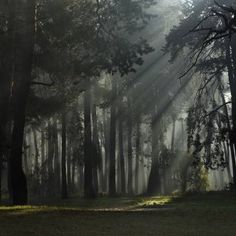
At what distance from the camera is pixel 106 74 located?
35.0 m

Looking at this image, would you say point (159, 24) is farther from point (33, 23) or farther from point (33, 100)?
point (33, 23)

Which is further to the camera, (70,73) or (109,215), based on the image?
(70,73)

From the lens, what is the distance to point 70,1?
24812 mm

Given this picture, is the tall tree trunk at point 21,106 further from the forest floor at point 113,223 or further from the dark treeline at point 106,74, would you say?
the forest floor at point 113,223

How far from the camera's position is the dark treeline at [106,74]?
21.0 metres

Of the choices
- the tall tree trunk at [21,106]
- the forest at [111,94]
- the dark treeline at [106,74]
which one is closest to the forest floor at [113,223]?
the forest at [111,94]

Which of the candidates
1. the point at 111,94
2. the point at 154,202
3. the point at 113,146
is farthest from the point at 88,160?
the point at 154,202

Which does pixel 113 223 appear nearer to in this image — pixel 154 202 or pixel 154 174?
pixel 154 202

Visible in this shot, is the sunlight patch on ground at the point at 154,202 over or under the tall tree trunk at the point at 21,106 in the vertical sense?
under

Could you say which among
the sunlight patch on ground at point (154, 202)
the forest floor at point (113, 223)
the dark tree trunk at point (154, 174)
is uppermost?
the dark tree trunk at point (154, 174)

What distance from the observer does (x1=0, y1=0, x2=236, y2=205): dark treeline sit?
69.1ft

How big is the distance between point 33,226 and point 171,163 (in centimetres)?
3941

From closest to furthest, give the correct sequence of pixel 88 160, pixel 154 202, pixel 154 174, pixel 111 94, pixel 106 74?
pixel 154 202 < pixel 106 74 < pixel 88 160 < pixel 111 94 < pixel 154 174

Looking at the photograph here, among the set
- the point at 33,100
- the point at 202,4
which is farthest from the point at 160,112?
the point at 33,100
